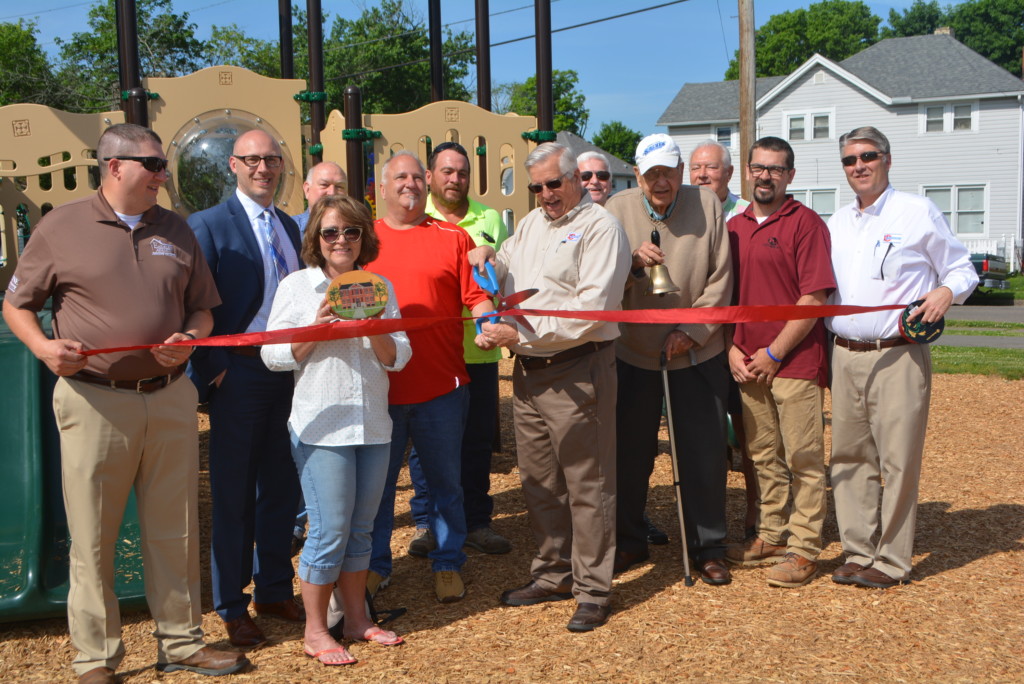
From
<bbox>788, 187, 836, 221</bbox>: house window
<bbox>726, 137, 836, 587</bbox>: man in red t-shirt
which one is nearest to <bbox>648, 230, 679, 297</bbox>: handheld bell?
<bbox>726, 137, 836, 587</bbox>: man in red t-shirt

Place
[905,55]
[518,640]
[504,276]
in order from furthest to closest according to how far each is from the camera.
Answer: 1. [905,55]
2. [504,276]
3. [518,640]

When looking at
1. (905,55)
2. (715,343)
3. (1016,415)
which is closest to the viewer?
(715,343)

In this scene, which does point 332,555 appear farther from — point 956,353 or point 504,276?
point 956,353

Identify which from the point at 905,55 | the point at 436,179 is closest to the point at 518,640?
the point at 436,179

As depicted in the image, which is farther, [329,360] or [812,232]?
[812,232]

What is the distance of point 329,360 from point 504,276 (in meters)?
1.14

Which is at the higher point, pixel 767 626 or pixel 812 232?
pixel 812 232

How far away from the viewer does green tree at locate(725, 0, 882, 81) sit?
250 ft

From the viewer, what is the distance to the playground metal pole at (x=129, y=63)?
20.2 feet

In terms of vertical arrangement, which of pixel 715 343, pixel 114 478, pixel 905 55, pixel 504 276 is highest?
pixel 905 55

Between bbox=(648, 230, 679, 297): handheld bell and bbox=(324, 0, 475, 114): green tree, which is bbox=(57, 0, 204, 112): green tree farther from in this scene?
bbox=(648, 230, 679, 297): handheld bell

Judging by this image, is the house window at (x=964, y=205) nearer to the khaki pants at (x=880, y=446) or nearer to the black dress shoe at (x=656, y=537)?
the black dress shoe at (x=656, y=537)

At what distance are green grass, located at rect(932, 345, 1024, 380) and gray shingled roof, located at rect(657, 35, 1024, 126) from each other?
22093mm

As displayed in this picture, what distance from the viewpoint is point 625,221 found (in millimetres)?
5277
